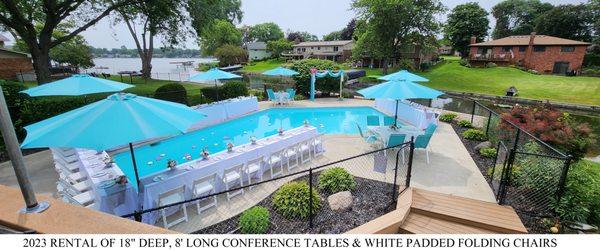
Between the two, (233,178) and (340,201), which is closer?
(340,201)

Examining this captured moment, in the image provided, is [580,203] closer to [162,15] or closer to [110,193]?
[110,193]

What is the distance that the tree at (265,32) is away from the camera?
9100 cm

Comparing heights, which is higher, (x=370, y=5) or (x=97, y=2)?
(x=370, y=5)

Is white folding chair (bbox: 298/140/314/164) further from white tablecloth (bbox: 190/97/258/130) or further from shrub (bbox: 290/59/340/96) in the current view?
shrub (bbox: 290/59/340/96)

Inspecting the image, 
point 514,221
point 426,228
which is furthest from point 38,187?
point 514,221

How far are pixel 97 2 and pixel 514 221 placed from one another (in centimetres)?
2216

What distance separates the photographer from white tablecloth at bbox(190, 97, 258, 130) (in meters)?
12.6

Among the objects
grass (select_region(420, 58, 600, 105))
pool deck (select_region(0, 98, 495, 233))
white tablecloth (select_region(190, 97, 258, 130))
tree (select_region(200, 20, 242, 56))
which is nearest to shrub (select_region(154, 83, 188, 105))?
white tablecloth (select_region(190, 97, 258, 130))

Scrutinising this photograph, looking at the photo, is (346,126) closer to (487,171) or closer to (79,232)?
(487,171)

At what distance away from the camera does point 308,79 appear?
1900 cm

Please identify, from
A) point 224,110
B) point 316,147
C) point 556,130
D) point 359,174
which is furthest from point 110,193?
point 556,130

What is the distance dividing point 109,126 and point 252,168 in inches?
139

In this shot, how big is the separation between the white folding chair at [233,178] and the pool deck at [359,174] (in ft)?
0.56

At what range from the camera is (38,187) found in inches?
262
